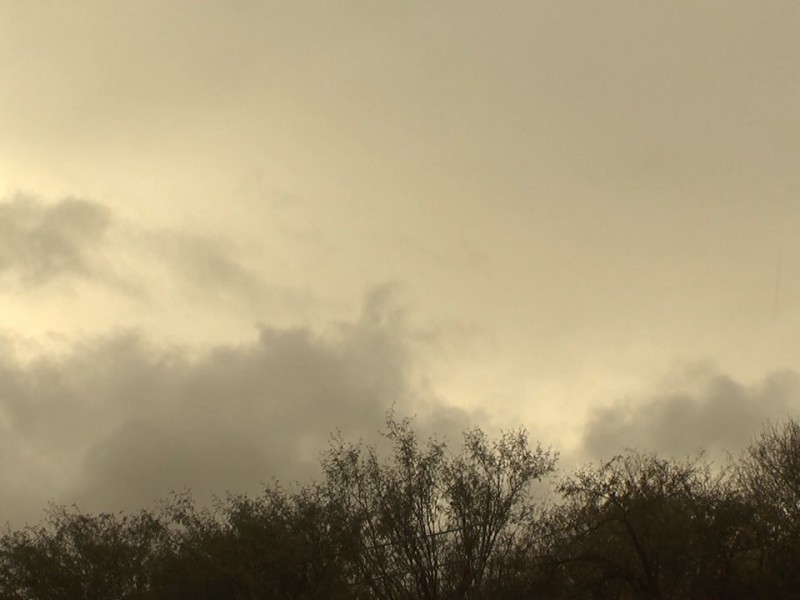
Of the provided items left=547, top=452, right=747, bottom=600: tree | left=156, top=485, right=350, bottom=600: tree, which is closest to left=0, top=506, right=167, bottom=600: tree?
left=156, top=485, right=350, bottom=600: tree

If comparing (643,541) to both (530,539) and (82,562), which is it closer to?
(530,539)

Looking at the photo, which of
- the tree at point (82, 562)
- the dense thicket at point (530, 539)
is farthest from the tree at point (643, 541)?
the tree at point (82, 562)

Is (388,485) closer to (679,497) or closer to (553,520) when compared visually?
(553,520)

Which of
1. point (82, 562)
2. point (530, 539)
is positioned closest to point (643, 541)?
point (530, 539)

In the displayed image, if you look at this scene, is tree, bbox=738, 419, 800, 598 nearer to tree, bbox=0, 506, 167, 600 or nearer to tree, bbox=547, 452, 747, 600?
tree, bbox=547, 452, 747, 600

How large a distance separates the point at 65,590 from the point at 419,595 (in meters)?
30.0

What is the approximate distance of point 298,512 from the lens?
195ft

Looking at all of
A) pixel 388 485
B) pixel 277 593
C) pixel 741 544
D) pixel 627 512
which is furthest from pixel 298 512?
pixel 741 544

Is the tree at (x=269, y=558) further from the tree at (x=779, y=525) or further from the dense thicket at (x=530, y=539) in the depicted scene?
the tree at (x=779, y=525)

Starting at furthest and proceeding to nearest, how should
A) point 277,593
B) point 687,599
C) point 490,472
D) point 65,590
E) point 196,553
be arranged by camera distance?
1. point 65,590
2. point 196,553
3. point 277,593
4. point 490,472
5. point 687,599

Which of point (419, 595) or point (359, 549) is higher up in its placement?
point (359, 549)

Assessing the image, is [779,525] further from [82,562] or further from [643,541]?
[82,562]

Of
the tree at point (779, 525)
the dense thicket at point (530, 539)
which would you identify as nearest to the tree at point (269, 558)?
the dense thicket at point (530, 539)

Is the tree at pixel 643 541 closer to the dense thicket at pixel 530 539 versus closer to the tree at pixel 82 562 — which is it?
the dense thicket at pixel 530 539
